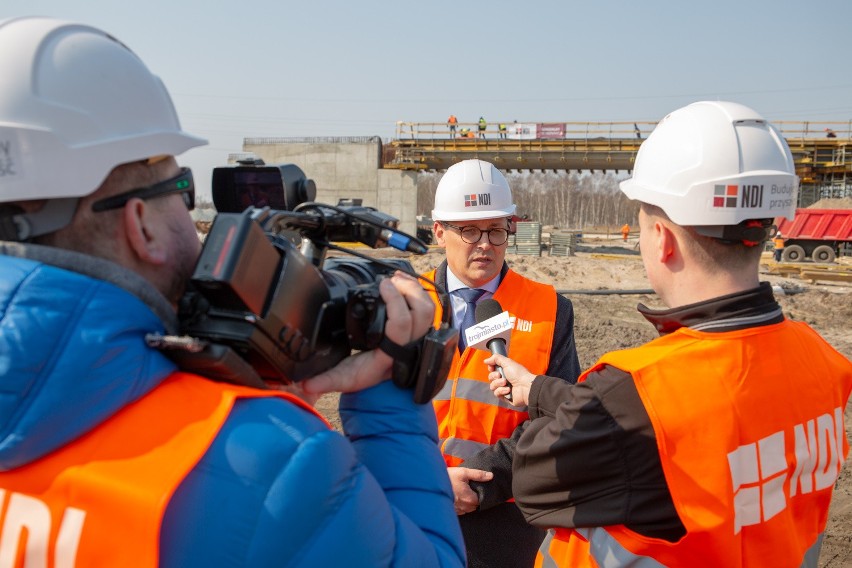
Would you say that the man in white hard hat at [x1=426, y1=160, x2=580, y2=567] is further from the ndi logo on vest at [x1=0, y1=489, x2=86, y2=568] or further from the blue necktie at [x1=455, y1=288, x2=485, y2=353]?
the ndi logo on vest at [x1=0, y1=489, x2=86, y2=568]

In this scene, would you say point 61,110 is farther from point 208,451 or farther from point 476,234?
point 476,234

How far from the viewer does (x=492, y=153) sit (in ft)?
105

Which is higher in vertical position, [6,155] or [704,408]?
[6,155]

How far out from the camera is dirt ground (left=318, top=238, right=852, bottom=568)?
5.27m

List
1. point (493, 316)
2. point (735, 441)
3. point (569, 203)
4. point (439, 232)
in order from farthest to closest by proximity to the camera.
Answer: point (569, 203)
point (439, 232)
point (493, 316)
point (735, 441)

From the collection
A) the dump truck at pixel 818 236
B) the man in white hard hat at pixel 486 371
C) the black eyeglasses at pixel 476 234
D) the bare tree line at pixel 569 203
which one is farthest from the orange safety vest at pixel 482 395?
the bare tree line at pixel 569 203

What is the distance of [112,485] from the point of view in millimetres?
990

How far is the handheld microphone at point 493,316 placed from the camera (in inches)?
100

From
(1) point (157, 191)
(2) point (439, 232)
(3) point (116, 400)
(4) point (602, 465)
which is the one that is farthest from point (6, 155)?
(2) point (439, 232)

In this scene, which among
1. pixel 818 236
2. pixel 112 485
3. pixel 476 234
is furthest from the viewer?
pixel 818 236

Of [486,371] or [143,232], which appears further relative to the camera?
[486,371]

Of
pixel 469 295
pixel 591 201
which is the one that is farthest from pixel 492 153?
pixel 591 201

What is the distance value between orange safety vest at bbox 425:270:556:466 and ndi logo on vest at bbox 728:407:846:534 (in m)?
1.13

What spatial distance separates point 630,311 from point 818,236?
48.1 ft
